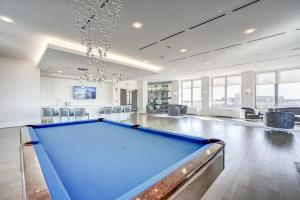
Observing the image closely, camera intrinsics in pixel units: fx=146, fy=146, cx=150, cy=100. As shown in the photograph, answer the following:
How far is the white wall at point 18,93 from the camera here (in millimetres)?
6172

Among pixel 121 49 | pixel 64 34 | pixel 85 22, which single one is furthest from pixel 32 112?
pixel 85 22

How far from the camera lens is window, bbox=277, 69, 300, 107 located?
27.2 feet

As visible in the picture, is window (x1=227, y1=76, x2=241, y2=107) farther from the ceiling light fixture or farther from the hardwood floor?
the ceiling light fixture

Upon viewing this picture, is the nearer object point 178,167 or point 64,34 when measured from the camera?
point 178,167

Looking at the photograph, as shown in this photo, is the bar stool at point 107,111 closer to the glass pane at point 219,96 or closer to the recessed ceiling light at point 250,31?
the recessed ceiling light at point 250,31

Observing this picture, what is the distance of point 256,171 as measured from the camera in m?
2.61

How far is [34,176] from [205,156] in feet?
4.02

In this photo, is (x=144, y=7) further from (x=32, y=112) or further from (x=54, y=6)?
(x=32, y=112)

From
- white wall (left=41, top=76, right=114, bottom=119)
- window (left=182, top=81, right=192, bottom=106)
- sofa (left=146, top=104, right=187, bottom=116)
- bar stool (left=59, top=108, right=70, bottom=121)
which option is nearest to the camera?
bar stool (left=59, top=108, right=70, bottom=121)

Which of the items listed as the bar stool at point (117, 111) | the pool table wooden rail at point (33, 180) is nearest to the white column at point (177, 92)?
the bar stool at point (117, 111)

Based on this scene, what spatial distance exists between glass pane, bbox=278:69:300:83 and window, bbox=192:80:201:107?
524 cm

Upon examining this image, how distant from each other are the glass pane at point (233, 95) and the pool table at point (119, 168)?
10292 mm

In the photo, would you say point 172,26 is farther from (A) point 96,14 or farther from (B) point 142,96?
(B) point 142,96

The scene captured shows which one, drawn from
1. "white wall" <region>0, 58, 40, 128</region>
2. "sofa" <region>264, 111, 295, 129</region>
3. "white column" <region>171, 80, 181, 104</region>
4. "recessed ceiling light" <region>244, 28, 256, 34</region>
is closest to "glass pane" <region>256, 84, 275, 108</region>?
"sofa" <region>264, 111, 295, 129</region>
